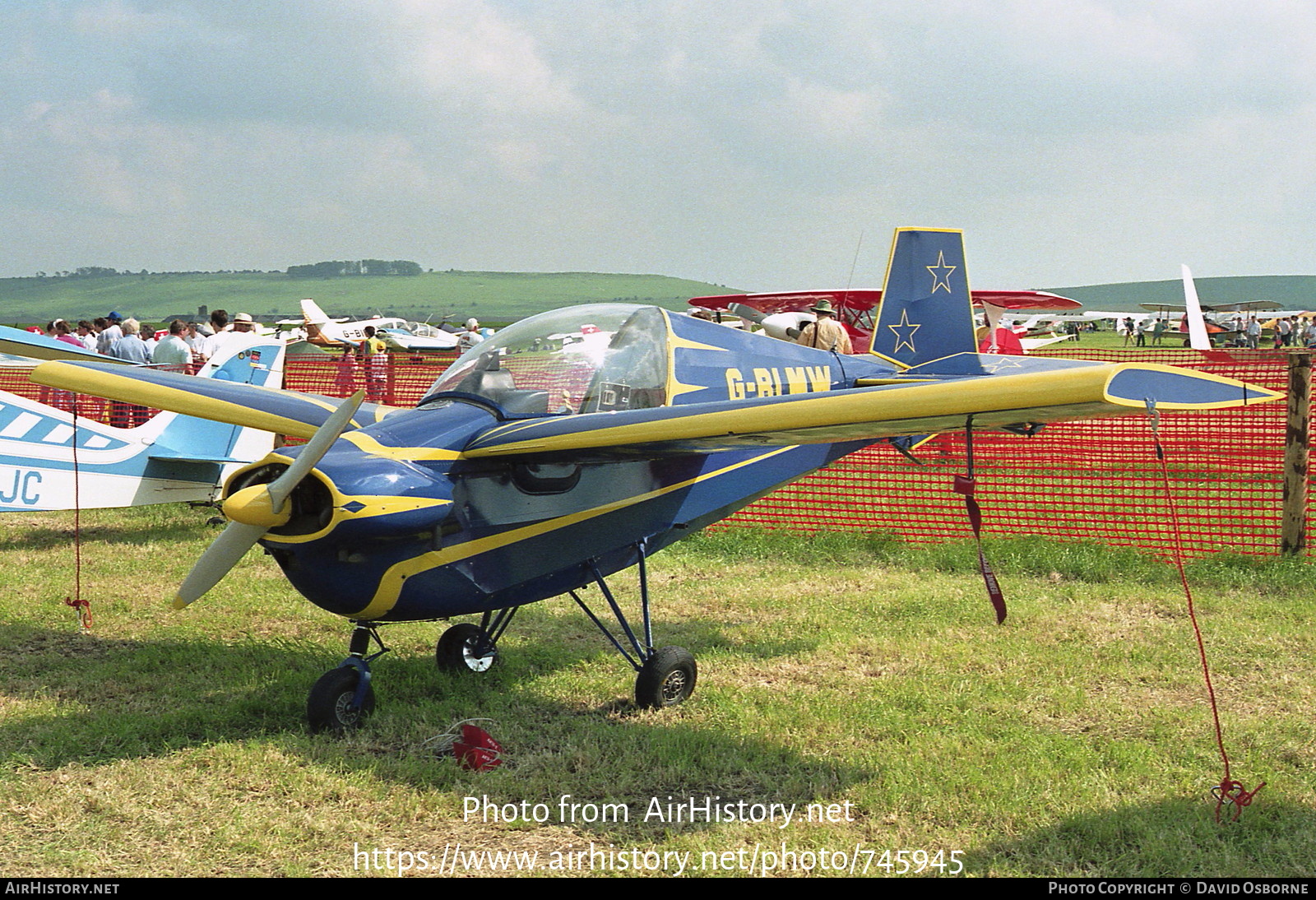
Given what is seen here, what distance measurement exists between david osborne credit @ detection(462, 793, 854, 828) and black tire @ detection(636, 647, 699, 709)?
102 cm

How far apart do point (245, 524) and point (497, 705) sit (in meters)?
1.67

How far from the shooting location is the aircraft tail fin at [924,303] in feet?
23.1

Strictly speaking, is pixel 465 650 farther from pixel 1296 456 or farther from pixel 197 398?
pixel 1296 456

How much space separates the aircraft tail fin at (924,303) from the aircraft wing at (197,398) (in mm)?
3380

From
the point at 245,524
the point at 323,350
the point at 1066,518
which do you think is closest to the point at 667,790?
the point at 245,524

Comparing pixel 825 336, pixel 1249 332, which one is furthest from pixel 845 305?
pixel 1249 332

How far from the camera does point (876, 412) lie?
12.3 ft

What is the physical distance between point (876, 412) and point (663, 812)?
1.66 m

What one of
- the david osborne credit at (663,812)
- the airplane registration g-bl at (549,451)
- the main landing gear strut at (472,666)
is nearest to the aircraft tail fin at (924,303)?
the airplane registration g-bl at (549,451)

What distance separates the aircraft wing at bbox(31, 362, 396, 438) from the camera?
561cm

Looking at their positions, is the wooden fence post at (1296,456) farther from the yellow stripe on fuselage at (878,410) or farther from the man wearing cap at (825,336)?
the man wearing cap at (825,336)

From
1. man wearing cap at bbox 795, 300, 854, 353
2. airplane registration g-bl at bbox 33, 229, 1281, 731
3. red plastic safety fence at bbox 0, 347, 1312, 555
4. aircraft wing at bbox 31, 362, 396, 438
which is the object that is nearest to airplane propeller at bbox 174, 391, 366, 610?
airplane registration g-bl at bbox 33, 229, 1281, 731

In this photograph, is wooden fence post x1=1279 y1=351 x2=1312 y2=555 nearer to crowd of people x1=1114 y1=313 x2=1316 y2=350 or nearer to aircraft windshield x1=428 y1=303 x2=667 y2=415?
aircraft windshield x1=428 y1=303 x2=667 y2=415

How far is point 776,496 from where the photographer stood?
33.0 feet
